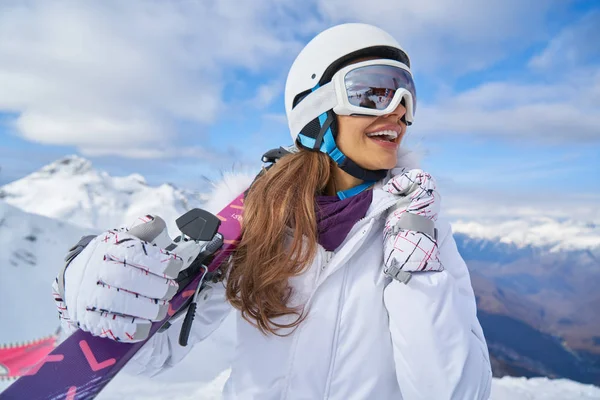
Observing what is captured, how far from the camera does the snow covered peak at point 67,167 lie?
114m

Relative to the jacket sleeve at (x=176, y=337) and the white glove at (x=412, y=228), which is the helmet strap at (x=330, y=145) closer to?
the white glove at (x=412, y=228)

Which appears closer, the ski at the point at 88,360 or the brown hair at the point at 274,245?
the ski at the point at 88,360

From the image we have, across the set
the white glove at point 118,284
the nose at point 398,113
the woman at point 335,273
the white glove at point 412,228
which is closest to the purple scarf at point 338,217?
the woman at point 335,273

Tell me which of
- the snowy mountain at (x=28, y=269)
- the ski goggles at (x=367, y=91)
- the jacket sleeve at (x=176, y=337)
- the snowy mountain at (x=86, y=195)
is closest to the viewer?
the jacket sleeve at (x=176, y=337)

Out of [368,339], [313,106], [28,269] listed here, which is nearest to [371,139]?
[313,106]

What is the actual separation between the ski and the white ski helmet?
0.76 metres

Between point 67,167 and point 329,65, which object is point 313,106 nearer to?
point 329,65

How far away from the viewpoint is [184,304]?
175cm

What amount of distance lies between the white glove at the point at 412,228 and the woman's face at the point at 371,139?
17cm

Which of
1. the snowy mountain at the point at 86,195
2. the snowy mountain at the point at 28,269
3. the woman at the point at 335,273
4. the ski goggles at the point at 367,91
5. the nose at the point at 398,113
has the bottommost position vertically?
the snowy mountain at the point at 86,195

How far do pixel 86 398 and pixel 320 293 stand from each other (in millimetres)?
1091

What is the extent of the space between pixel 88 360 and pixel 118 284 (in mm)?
571

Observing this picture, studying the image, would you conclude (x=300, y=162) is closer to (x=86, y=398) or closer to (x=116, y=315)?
(x=116, y=315)

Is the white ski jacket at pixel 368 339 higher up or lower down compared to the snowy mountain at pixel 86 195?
higher up
